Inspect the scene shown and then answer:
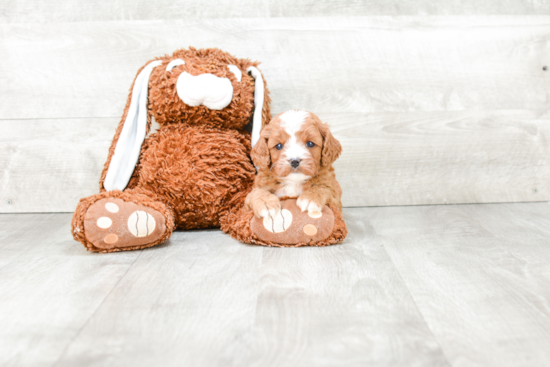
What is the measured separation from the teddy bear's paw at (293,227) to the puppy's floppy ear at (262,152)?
13cm

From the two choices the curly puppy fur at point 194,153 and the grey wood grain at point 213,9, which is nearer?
the curly puppy fur at point 194,153

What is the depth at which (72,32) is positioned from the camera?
1.49 metres

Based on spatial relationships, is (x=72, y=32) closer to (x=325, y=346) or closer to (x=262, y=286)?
(x=262, y=286)

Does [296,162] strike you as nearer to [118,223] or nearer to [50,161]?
[118,223]

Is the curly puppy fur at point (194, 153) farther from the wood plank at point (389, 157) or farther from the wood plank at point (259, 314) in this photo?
the wood plank at point (389, 157)

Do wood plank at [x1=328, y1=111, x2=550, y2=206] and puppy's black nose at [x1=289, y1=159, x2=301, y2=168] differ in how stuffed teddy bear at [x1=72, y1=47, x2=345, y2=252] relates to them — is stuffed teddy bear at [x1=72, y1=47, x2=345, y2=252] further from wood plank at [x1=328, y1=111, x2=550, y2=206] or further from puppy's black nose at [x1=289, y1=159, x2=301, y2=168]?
wood plank at [x1=328, y1=111, x2=550, y2=206]

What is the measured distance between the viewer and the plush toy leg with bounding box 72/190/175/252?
1092mm

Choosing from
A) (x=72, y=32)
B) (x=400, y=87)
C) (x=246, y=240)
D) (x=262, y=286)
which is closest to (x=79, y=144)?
(x=72, y=32)

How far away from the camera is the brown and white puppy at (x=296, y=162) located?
113 centimetres

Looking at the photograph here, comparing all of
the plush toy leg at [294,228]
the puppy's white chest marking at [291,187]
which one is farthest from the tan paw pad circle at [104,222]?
the puppy's white chest marking at [291,187]

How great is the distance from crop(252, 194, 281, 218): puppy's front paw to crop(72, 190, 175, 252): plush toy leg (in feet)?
0.73

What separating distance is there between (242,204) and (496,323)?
0.70 metres

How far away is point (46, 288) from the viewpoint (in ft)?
3.06

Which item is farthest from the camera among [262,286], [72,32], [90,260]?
[72,32]
